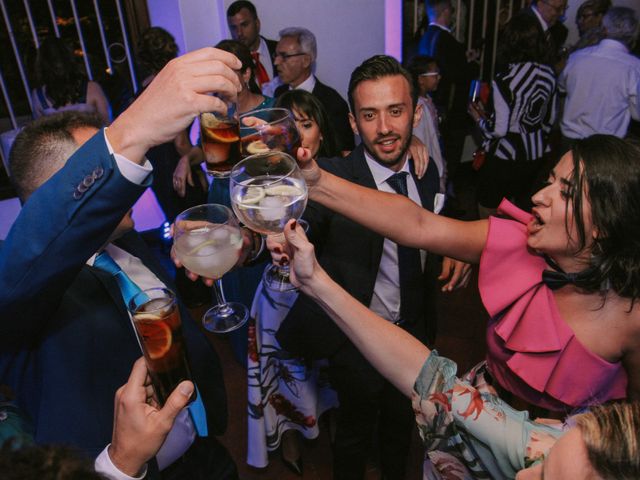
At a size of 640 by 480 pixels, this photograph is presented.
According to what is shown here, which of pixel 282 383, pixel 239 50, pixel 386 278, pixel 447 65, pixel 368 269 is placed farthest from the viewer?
pixel 447 65

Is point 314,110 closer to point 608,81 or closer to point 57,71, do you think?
point 57,71

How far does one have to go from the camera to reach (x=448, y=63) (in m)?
4.59

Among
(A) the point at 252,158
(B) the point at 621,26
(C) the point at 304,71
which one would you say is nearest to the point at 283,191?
(A) the point at 252,158

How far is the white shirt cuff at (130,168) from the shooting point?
0.87m

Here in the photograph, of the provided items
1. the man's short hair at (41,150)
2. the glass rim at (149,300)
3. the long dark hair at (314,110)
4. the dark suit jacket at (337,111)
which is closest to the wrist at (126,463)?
the glass rim at (149,300)

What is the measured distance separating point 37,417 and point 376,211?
1.16m

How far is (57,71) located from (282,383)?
2983 millimetres

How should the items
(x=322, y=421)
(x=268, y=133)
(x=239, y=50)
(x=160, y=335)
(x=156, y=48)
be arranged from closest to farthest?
(x=160, y=335) < (x=268, y=133) < (x=322, y=421) < (x=239, y=50) < (x=156, y=48)

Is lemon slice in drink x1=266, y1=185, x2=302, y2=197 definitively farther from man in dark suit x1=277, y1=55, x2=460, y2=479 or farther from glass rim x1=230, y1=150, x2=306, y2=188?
man in dark suit x1=277, y1=55, x2=460, y2=479

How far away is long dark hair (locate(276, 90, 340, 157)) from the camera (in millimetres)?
2582

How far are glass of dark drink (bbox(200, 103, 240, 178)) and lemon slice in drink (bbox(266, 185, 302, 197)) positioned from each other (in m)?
0.21

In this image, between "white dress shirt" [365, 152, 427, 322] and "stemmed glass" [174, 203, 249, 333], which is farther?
"white dress shirt" [365, 152, 427, 322]

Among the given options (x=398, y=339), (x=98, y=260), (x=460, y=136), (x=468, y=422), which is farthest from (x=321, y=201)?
(x=460, y=136)

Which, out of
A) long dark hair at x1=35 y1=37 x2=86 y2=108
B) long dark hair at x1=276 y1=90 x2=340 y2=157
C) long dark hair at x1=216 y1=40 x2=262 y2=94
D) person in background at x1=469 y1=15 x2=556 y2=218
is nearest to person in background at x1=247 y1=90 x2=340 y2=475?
long dark hair at x1=276 y1=90 x2=340 y2=157
